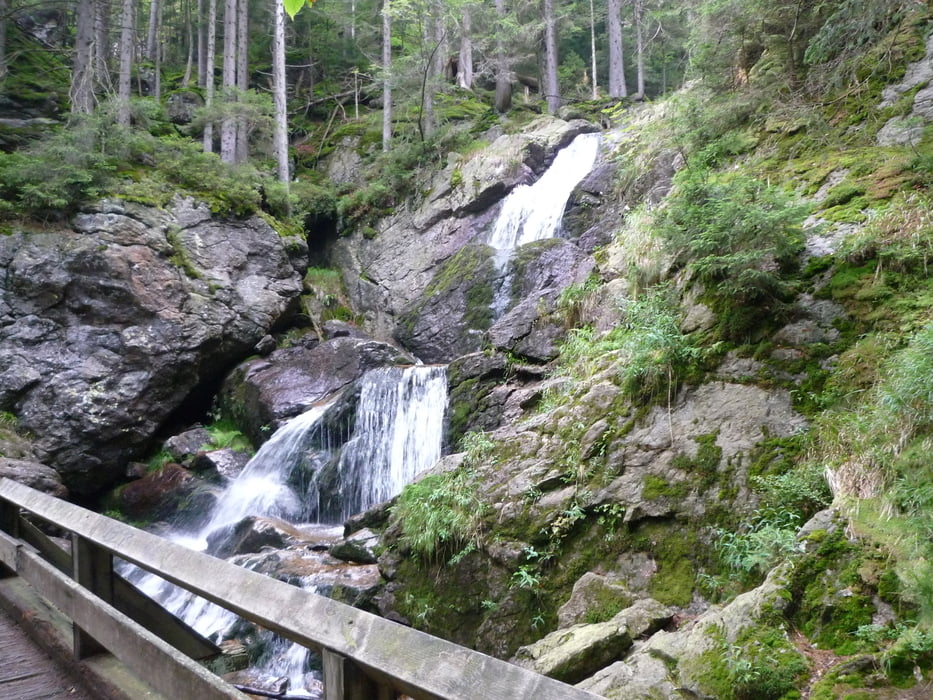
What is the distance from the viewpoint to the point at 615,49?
23.3 m

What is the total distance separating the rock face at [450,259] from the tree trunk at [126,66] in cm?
673

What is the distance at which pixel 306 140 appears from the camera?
984 inches

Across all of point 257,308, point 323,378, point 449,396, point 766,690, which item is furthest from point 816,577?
point 257,308

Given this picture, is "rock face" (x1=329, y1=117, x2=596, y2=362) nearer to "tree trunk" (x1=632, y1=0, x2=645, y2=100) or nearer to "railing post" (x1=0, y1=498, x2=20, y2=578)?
"tree trunk" (x1=632, y1=0, x2=645, y2=100)

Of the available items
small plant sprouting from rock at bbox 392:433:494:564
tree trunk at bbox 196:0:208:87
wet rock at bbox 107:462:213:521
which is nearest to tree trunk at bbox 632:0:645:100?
tree trunk at bbox 196:0:208:87

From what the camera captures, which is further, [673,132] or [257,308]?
[257,308]

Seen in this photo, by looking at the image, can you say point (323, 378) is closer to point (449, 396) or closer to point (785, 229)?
point (449, 396)

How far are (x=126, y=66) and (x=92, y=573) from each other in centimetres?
1768

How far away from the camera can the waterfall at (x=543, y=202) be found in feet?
51.2

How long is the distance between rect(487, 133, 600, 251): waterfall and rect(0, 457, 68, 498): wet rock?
10.4 meters

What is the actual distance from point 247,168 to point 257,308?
4476 mm

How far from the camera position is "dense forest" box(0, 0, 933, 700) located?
12.1 feet

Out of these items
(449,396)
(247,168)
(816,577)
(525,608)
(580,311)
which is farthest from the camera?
(247,168)

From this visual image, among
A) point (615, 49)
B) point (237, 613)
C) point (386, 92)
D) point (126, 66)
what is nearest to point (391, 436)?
point (237, 613)
